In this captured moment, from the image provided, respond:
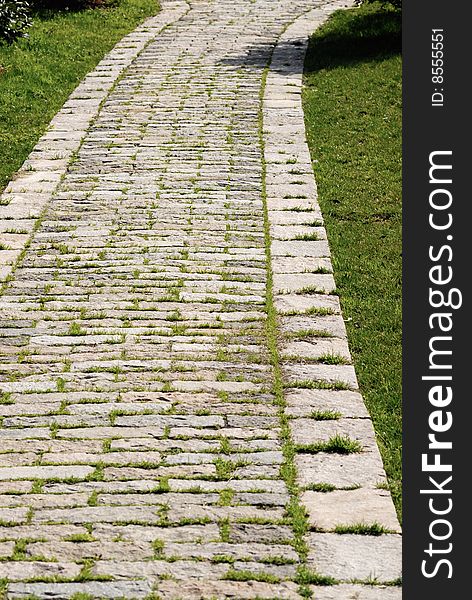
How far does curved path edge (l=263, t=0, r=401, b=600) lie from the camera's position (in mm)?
4082

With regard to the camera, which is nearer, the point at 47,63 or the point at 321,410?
the point at 321,410

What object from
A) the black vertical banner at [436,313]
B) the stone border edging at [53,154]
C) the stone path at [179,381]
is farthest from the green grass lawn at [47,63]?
the black vertical banner at [436,313]

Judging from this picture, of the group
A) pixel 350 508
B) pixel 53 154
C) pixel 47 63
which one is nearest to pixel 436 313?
pixel 350 508

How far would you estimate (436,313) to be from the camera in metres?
4.54

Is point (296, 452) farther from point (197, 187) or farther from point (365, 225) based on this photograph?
point (197, 187)

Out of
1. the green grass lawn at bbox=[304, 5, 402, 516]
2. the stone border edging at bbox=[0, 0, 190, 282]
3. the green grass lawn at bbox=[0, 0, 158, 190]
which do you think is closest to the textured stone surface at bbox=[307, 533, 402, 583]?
the green grass lawn at bbox=[304, 5, 402, 516]

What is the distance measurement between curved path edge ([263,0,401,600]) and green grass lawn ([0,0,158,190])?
246cm

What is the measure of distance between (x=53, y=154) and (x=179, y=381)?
465 centimetres

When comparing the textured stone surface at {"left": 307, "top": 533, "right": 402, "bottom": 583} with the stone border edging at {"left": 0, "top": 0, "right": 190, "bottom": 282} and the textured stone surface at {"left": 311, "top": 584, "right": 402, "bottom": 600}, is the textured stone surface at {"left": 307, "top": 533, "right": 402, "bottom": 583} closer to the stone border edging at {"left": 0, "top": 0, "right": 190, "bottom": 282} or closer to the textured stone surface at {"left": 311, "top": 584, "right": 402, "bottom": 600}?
the textured stone surface at {"left": 311, "top": 584, "right": 402, "bottom": 600}

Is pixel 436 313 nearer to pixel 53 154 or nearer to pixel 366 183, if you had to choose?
pixel 366 183

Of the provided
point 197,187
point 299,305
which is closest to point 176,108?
point 197,187

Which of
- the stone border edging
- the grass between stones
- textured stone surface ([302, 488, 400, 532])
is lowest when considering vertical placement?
textured stone surface ([302, 488, 400, 532])

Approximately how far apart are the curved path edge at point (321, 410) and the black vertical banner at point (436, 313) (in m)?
0.20

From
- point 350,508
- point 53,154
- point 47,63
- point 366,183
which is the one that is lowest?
point 350,508
